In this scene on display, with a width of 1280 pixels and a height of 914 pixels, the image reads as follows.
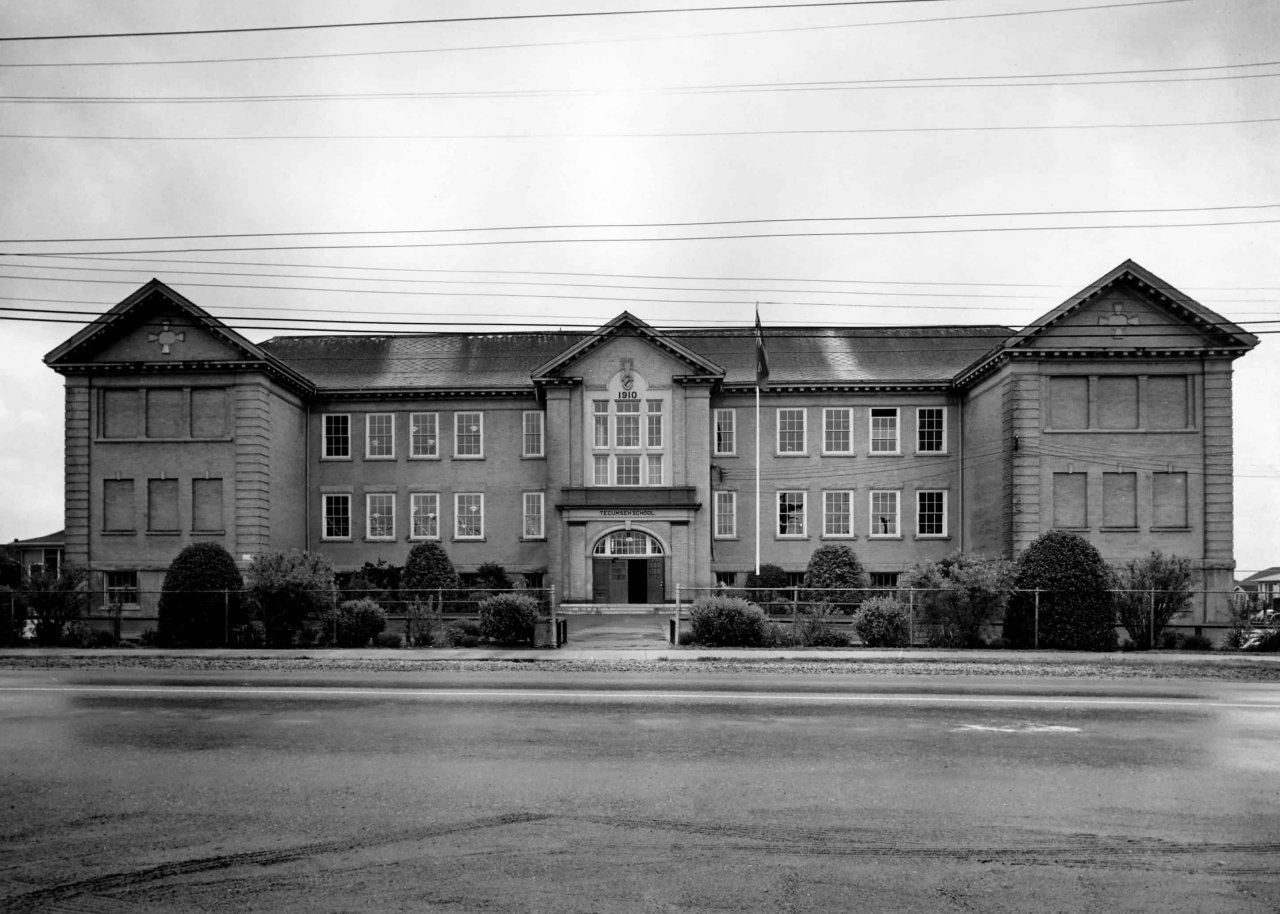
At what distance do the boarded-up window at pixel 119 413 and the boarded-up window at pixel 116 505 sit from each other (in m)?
1.92

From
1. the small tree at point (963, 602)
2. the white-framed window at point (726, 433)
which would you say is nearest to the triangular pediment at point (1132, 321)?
the white-framed window at point (726, 433)

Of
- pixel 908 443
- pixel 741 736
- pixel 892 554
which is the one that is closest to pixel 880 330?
pixel 908 443

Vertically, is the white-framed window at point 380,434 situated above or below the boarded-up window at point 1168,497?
above

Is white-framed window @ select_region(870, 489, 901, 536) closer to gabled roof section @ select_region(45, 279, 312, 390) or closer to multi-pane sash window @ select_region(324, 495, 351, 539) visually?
multi-pane sash window @ select_region(324, 495, 351, 539)

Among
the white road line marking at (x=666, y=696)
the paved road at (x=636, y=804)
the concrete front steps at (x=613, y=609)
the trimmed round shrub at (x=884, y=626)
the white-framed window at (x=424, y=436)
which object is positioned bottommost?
the concrete front steps at (x=613, y=609)

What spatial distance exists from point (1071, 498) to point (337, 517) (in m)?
29.8

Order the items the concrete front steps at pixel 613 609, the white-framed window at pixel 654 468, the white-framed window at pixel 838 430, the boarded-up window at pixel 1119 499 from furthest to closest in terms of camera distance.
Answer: the white-framed window at pixel 838 430 < the white-framed window at pixel 654 468 < the concrete front steps at pixel 613 609 < the boarded-up window at pixel 1119 499

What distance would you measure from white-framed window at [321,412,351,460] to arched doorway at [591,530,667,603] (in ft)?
41.0

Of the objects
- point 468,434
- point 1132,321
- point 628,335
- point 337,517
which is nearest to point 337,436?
point 337,517

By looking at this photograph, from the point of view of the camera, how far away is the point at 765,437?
1694 inches

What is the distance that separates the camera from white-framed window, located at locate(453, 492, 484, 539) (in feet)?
141

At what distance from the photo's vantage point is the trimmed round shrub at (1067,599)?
24.5 metres

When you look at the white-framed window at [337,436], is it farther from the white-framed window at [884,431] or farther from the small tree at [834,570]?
the white-framed window at [884,431]

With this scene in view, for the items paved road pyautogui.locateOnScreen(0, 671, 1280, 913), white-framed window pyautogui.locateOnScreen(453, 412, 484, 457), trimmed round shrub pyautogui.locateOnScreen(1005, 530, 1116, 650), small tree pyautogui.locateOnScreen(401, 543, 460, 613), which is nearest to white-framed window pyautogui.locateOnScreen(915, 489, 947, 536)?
trimmed round shrub pyautogui.locateOnScreen(1005, 530, 1116, 650)
